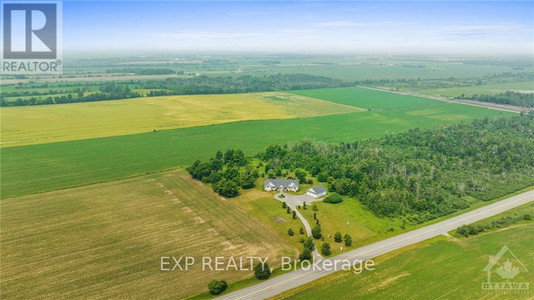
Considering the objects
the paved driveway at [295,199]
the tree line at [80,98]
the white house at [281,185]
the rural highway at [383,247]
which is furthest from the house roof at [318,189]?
the tree line at [80,98]

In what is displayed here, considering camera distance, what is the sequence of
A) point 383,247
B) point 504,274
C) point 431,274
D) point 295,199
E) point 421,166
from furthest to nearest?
point 421,166 → point 295,199 → point 383,247 → point 504,274 → point 431,274

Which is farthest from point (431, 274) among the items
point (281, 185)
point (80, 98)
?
point (80, 98)

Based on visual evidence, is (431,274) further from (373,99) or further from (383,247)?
(373,99)

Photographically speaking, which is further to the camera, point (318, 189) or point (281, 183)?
point (281, 183)

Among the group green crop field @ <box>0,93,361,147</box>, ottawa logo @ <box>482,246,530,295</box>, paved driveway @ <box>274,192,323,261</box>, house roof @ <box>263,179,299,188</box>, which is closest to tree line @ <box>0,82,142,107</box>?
green crop field @ <box>0,93,361,147</box>

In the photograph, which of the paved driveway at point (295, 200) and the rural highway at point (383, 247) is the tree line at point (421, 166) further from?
the paved driveway at point (295, 200)

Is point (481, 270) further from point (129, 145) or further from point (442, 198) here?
point (129, 145)

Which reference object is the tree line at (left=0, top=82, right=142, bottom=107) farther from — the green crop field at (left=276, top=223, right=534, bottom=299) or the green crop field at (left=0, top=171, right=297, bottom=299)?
the green crop field at (left=276, top=223, right=534, bottom=299)
